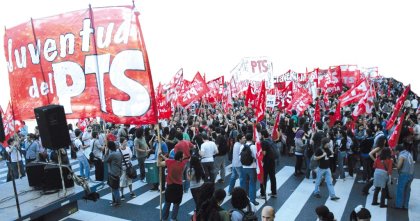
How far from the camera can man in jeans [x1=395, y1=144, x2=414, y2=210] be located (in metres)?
7.86

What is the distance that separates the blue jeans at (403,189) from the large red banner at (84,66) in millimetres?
6472

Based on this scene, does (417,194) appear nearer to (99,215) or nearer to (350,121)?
(350,121)

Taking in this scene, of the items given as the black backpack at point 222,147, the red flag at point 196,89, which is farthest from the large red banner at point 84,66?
the red flag at point 196,89

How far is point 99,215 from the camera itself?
8633 millimetres

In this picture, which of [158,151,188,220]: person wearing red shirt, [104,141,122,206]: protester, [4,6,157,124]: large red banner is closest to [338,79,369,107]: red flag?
[158,151,188,220]: person wearing red shirt

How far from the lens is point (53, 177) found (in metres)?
6.48

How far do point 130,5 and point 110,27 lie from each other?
0.50m

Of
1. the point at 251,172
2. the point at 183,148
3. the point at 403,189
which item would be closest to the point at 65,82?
the point at 183,148

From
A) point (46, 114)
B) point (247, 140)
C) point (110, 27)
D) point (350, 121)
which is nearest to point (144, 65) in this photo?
point (110, 27)

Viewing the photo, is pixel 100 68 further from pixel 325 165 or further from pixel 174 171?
pixel 325 165

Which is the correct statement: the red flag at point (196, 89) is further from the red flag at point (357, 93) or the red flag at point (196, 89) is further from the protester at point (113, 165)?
the protester at point (113, 165)

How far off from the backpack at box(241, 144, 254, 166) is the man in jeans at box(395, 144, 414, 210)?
140 inches

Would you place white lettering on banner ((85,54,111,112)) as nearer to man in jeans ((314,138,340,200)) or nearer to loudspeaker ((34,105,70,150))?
loudspeaker ((34,105,70,150))

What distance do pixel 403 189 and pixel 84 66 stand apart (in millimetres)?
7875
